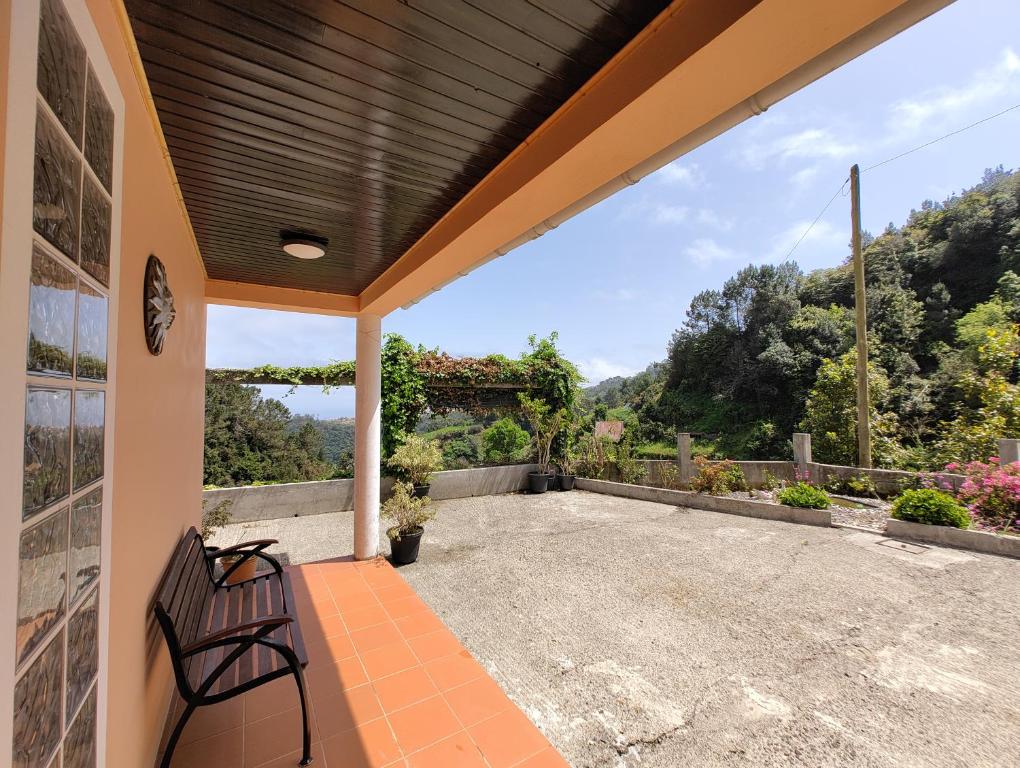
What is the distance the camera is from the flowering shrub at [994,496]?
15.8ft

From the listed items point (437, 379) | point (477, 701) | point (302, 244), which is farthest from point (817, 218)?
point (477, 701)

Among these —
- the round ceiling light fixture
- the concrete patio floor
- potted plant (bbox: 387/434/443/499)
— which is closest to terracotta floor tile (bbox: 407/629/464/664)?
the concrete patio floor

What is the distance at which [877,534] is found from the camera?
512cm

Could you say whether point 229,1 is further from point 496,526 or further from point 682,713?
point 496,526

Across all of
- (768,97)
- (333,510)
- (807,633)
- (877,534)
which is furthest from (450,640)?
(877,534)

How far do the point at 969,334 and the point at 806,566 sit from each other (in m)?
12.3

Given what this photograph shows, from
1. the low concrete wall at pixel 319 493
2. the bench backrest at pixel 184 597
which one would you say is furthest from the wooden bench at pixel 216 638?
the low concrete wall at pixel 319 493

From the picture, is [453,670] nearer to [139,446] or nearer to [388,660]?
[388,660]

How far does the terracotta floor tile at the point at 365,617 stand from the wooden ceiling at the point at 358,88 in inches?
113

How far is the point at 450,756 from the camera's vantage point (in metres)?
1.88

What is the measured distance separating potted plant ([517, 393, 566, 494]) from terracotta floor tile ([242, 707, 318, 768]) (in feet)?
19.8

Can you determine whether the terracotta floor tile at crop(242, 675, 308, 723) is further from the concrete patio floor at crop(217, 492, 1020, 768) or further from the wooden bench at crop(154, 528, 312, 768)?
the concrete patio floor at crop(217, 492, 1020, 768)

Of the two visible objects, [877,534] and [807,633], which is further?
[877,534]

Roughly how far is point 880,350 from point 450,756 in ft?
56.3
